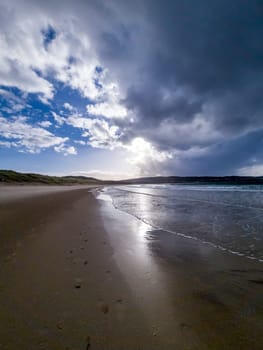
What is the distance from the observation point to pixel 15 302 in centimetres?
260

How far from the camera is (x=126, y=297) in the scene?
2.82m

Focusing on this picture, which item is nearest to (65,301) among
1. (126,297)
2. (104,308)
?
(104,308)

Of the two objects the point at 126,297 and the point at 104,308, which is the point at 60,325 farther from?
the point at 126,297

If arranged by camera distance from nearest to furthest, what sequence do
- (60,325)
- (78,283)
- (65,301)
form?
(60,325) → (65,301) → (78,283)

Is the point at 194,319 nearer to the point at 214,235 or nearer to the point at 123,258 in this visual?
the point at 123,258

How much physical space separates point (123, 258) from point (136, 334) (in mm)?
Result: 2302

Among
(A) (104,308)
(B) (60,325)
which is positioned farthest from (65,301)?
(A) (104,308)

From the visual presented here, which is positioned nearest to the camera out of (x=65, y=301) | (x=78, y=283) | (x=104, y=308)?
(x=104, y=308)

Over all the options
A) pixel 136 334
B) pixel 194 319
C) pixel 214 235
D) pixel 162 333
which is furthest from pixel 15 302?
pixel 214 235

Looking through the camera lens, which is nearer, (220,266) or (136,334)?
(136,334)

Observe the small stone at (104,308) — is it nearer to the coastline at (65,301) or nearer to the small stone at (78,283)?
the coastline at (65,301)

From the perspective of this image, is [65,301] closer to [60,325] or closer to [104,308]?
[60,325]

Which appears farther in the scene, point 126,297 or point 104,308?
point 126,297

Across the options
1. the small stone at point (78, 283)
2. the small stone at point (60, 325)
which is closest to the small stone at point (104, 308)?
the small stone at point (60, 325)
